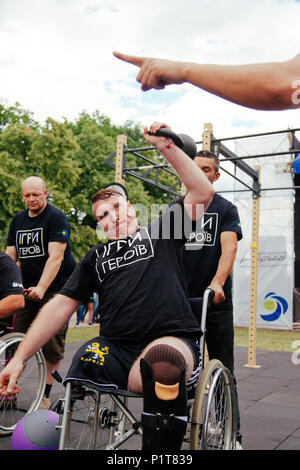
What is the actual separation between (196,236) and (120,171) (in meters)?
2.57

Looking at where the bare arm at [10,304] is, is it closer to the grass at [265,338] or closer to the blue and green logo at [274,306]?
the grass at [265,338]

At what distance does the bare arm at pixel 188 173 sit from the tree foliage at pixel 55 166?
14.7 m

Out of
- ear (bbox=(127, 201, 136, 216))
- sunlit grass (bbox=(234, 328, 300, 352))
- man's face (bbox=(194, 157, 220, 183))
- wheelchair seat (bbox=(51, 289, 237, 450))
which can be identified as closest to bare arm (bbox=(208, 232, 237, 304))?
wheelchair seat (bbox=(51, 289, 237, 450))

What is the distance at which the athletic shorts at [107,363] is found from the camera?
1.70m

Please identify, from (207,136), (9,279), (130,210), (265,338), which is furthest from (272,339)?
(130,210)

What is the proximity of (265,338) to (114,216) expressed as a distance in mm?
8996

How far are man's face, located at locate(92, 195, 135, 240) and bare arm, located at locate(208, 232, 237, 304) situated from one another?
56cm

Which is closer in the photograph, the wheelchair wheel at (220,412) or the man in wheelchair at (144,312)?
the man in wheelchair at (144,312)

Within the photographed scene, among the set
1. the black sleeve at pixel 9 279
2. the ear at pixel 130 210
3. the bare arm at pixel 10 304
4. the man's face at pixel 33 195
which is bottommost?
the bare arm at pixel 10 304

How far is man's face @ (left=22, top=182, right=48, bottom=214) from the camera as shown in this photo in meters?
3.50

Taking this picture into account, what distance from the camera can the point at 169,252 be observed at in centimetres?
194

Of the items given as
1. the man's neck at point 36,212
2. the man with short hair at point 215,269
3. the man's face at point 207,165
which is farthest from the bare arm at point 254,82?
the man's neck at point 36,212

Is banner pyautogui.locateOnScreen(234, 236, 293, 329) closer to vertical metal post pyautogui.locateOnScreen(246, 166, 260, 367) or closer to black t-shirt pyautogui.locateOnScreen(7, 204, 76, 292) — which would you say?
vertical metal post pyautogui.locateOnScreen(246, 166, 260, 367)

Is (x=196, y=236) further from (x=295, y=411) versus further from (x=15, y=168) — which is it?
(x=15, y=168)
